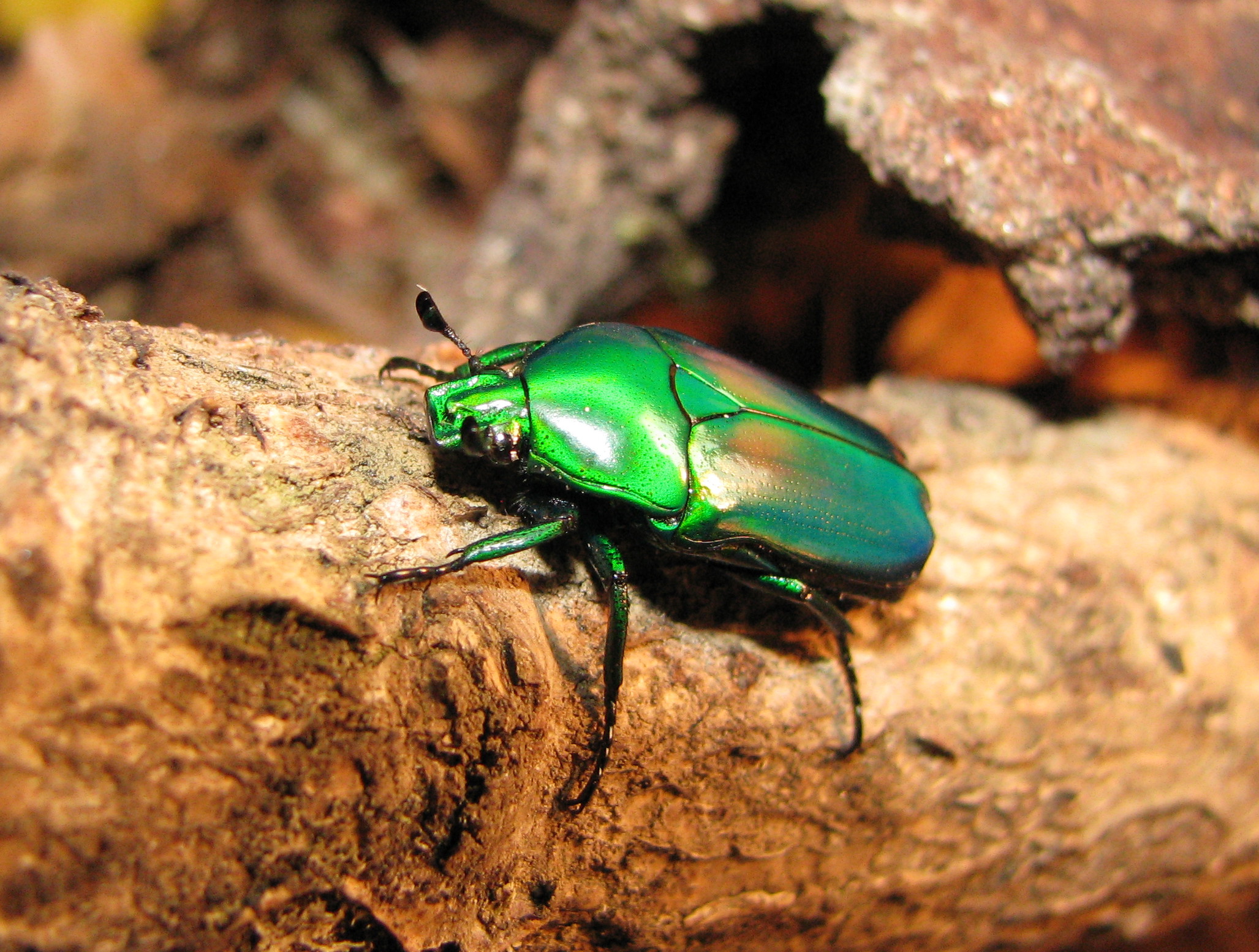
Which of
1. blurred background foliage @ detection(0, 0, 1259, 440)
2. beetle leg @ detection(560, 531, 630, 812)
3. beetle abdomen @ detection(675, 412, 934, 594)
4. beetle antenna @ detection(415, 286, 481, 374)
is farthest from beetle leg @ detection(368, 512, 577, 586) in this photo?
blurred background foliage @ detection(0, 0, 1259, 440)

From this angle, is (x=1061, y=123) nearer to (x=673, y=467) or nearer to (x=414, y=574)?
(x=673, y=467)

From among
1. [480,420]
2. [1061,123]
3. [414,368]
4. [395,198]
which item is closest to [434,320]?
[414,368]

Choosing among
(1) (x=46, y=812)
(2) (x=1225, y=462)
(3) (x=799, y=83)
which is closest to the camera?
(1) (x=46, y=812)

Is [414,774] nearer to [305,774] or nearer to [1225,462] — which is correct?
→ [305,774]

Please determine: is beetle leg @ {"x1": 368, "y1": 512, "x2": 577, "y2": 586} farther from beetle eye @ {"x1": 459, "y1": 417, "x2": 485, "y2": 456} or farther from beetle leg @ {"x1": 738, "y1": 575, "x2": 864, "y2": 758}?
beetle leg @ {"x1": 738, "y1": 575, "x2": 864, "y2": 758}

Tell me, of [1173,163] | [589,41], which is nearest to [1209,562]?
[1173,163]

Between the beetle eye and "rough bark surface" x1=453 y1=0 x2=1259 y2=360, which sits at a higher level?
"rough bark surface" x1=453 y1=0 x2=1259 y2=360

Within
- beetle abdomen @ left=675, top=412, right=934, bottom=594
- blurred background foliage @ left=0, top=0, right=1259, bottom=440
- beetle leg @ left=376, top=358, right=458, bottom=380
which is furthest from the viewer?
blurred background foliage @ left=0, top=0, right=1259, bottom=440

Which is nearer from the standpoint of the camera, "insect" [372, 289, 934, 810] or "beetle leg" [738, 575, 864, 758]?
"insect" [372, 289, 934, 810]
